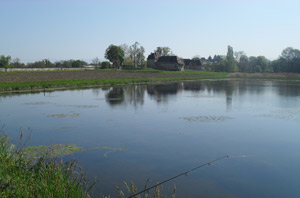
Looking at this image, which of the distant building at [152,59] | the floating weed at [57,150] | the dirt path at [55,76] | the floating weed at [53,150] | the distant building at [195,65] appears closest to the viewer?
the floating weed at [53,150]

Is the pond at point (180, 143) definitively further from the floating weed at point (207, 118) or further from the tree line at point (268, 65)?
the tree line at point (268, 65)

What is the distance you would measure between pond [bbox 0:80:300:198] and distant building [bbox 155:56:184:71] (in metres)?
88.8

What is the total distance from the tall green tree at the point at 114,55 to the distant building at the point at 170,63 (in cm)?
1745

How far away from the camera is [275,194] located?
9.42 m

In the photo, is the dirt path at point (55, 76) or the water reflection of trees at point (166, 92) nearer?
the water reflection of trees at point (166, 92)

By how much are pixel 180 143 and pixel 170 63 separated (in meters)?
103

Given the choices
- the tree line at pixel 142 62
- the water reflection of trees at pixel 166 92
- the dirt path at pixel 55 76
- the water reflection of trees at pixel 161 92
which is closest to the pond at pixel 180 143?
the water reflection of trees at pixel 166 92

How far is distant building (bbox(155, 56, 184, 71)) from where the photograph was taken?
11469 centimetres

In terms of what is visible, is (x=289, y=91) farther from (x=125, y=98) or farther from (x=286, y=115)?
(x=125, y=98)

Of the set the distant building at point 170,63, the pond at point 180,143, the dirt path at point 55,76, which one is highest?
the distant building at point 170,63

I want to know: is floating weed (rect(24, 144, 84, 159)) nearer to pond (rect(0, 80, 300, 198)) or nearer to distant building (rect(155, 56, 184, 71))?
pond (rect(0, 80, 300, 198))

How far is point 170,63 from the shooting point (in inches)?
4574

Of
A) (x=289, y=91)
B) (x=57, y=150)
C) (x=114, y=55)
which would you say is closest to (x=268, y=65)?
(x=114, y=55)

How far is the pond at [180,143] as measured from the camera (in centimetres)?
1020
